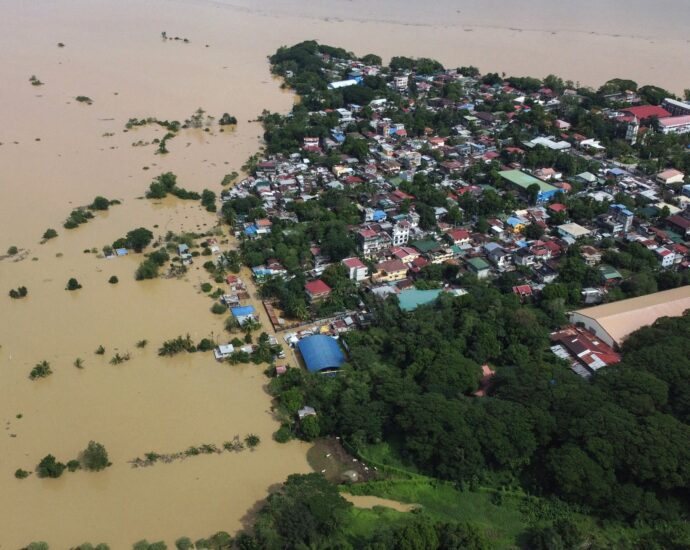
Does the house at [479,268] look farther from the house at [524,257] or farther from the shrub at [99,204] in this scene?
the shrub at [99,204]

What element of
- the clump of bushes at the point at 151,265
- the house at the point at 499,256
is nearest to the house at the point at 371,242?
the house at the point at 499,256

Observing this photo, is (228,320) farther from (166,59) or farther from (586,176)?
(166,59)

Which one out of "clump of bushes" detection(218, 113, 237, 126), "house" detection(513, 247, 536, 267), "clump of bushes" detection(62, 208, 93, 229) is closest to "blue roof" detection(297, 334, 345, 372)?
"house" detection(513, 247, 536, 267)

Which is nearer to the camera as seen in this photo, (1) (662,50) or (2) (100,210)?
(2) (100,210)

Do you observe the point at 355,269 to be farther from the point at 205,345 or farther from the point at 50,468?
the point at 50,468

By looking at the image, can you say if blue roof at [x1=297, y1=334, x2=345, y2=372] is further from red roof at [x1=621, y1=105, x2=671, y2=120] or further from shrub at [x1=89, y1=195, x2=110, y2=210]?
red roof at [x1=621, y1=105, x2=671, y2=120]

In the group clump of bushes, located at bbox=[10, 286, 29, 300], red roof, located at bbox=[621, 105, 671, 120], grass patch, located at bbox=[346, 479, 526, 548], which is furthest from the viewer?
red roof, located at bbox=[621, 105, 671, 120]

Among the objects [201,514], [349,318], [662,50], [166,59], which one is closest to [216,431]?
[201,514]
